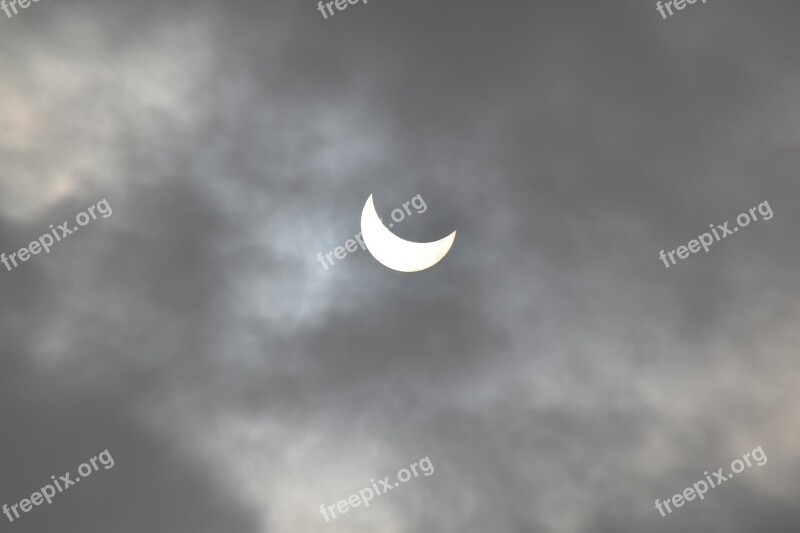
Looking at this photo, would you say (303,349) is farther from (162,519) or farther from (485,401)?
(162,519)

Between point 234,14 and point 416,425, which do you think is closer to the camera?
point 234,14

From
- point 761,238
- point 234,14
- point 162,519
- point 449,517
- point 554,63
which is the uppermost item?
point 234,14

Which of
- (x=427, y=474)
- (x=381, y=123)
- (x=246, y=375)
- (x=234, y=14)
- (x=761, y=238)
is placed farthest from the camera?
(x=427, y=474)

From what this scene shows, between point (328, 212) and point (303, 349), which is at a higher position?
point (328, 212)

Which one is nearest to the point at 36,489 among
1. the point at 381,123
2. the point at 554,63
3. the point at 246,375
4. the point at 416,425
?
the point at 246,375

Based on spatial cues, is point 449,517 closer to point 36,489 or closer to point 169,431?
point 169,431

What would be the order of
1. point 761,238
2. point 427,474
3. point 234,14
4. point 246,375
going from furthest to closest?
point 427,474 < point 246,375 < point 761,238 < point 234,14
